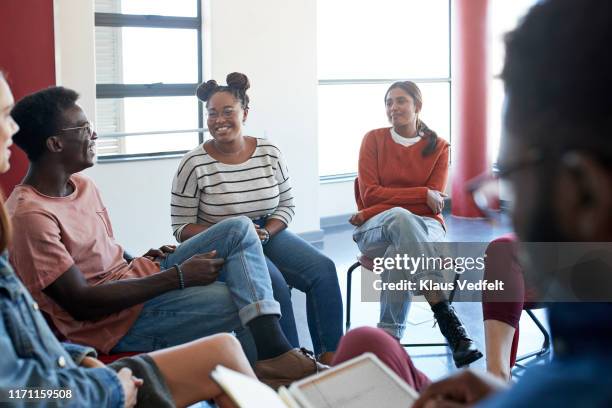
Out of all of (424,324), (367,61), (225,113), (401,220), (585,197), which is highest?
(367,61)

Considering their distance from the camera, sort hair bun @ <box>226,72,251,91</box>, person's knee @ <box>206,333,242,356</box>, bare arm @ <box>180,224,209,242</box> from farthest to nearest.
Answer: hair bun @ <box>226,72,251,91</box>
bare arm @ <box>180,224,209,242</box>
person's knee @ <box>206,333,242,356</box>

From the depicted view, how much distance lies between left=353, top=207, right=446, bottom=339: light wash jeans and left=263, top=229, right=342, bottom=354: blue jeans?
36cm

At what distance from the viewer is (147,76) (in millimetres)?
4754

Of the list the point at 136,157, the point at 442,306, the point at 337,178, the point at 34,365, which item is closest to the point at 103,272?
the point at 34,365

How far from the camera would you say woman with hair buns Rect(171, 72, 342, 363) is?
2.79 m

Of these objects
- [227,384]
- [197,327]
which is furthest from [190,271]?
[227,384]

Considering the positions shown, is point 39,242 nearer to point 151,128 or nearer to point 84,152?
point 84,152

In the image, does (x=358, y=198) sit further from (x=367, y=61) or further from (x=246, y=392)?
(x=367, y=61)

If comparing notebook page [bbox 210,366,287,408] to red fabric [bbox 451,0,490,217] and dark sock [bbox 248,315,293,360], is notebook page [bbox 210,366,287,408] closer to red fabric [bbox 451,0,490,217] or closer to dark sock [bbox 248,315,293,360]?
dark sock [bbox 248,315,293,360]

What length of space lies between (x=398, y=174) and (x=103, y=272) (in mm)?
1650

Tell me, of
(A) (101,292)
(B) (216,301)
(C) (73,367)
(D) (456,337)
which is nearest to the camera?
(C) (73,367)

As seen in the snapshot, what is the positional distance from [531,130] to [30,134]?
1864mm

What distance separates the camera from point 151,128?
4.80m

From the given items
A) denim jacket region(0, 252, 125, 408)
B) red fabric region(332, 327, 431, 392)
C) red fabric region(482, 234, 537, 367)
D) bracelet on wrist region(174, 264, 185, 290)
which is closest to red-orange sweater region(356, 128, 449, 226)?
red fabric region(482, 234, 537, 367)
